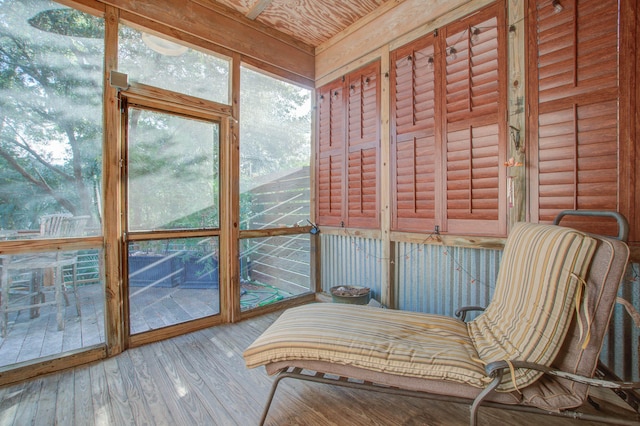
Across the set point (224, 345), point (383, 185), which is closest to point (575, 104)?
point (383, 185)

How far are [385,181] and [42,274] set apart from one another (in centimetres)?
294

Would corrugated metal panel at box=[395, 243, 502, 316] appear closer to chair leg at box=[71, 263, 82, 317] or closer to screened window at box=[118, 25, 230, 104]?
screened window at box=[118, 25, 230, 104]

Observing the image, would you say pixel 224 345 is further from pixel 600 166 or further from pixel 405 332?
pixel 600 166

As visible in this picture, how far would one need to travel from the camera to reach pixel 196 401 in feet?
5.90

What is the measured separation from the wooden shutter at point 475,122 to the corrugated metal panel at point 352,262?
0.92m

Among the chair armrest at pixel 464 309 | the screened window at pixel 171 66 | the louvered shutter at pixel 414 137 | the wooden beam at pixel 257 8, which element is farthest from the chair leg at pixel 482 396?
the wooden beam at pixel 257 8

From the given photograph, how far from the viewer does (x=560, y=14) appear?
6.20 ft

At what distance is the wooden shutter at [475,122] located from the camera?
2174 millimetres

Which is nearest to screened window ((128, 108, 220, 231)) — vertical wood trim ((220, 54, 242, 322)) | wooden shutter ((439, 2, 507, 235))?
vertical wood trim ((220, 54, 242, 322))

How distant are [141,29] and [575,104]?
3.35 metres

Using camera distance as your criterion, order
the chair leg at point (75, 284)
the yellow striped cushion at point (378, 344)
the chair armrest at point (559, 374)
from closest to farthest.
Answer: the chair armrest at point (559, 374)
the yellow striped cushion at point (378, 344)
the chair leg at point (75, 284)

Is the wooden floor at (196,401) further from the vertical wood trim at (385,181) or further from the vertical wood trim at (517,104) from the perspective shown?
the vertical wood trim at (517,104)

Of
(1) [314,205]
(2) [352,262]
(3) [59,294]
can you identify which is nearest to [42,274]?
(3) [59,294]

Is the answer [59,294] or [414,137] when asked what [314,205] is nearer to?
[414,137]
